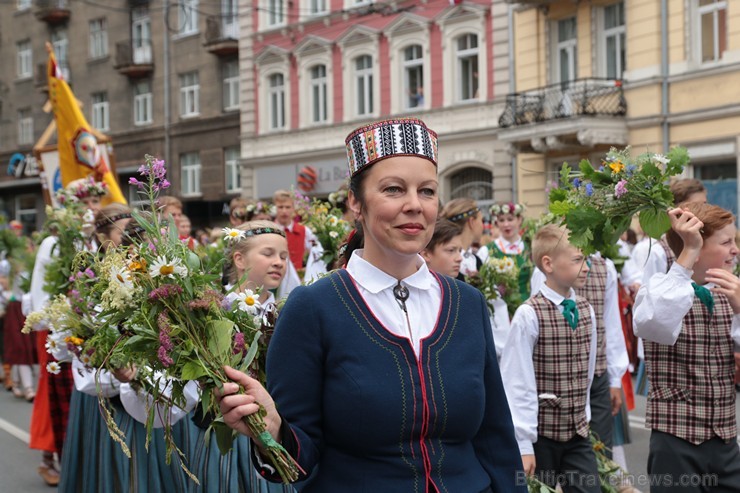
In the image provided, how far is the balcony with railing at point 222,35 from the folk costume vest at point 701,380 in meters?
30.1

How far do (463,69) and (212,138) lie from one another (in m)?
11.3

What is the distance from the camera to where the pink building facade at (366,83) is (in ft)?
85.2

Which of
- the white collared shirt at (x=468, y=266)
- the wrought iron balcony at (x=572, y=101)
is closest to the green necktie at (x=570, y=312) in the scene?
the white collared shirt at (x=468, y=266)

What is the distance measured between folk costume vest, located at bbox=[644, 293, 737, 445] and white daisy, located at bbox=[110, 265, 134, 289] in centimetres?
278

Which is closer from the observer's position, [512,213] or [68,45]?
[512,213]

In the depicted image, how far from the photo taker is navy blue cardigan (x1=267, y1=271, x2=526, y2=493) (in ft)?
9.67

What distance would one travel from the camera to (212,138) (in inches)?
1383

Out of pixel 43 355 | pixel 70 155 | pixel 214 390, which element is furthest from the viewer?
pixel 70 155

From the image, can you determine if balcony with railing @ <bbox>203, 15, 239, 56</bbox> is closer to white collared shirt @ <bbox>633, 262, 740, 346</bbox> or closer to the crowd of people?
the crowd of people

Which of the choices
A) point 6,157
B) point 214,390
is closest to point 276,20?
point 6,157

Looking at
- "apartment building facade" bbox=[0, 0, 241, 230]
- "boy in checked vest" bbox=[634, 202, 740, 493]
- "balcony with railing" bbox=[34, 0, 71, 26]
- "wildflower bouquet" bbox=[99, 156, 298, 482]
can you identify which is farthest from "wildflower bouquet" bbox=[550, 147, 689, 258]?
"balcony with railing" bbox=[34, 0, 71, 26]

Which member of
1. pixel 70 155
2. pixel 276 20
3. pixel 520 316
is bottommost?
pixel 520 316

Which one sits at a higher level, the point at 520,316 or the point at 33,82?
the point at 33,82

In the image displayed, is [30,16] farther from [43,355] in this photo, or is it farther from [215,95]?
[43,355]
